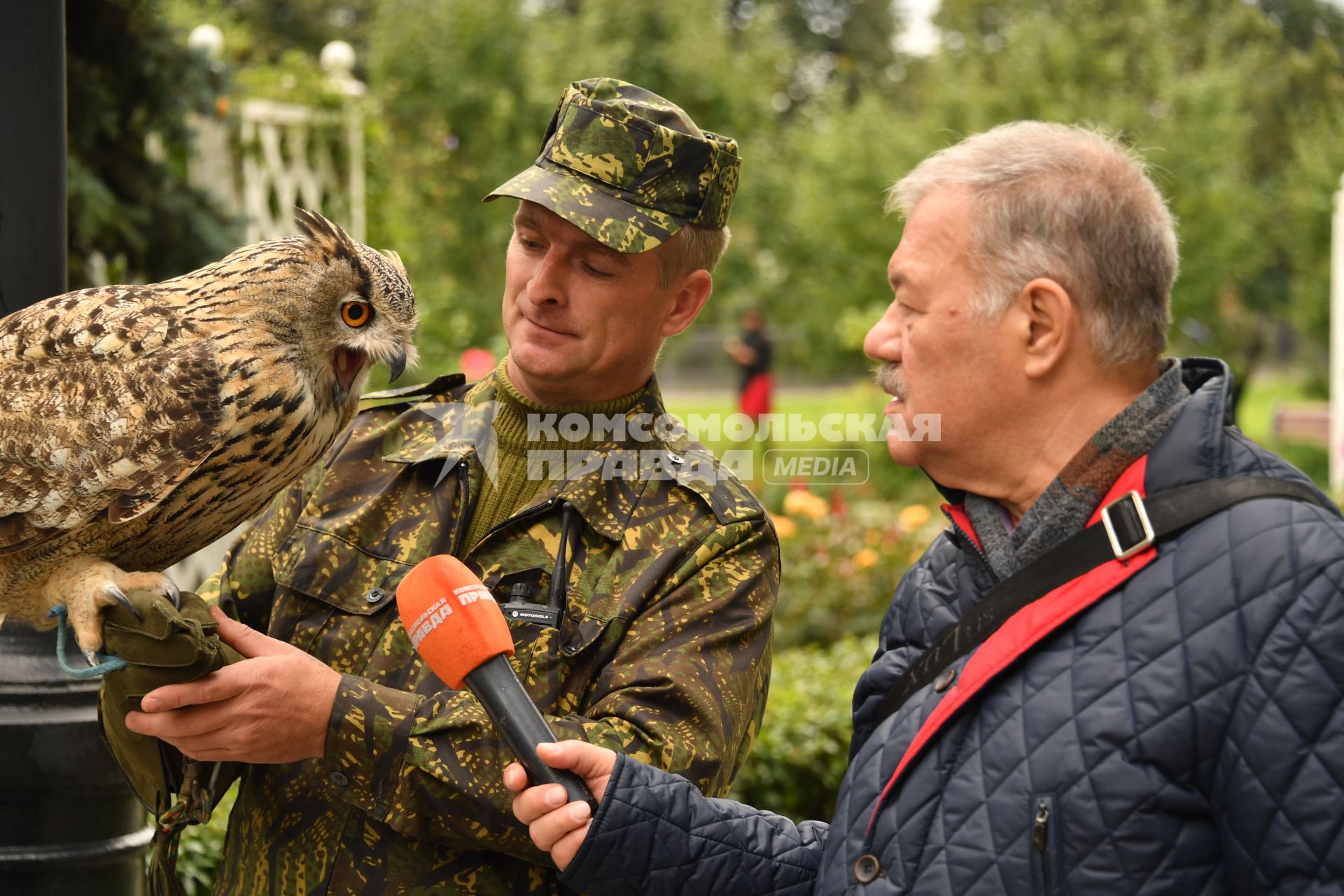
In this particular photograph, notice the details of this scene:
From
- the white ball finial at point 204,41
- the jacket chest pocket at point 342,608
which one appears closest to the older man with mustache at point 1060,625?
the jacket chest pocket at point 342,608

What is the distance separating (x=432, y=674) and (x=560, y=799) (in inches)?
20.2

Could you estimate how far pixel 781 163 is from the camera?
2605cm

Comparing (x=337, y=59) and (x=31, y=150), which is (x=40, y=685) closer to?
(x=31, y=150)

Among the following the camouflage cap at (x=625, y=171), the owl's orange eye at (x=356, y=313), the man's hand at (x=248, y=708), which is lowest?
the man's hand at (x=248, y=708)

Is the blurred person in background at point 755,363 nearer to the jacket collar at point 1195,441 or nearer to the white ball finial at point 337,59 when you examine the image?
the white ball finial at point 337,59

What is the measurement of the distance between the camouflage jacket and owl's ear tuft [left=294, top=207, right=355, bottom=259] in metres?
0.45

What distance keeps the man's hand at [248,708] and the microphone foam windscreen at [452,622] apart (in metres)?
0.29

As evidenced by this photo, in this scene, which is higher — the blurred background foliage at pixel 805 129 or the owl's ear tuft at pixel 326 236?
the blurred background foliage at pixel 805 129

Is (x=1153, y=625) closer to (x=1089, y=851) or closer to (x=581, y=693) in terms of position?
(x=1089, y=851)

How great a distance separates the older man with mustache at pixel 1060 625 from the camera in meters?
1.59

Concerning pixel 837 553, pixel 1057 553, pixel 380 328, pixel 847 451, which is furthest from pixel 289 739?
pixel 847 451

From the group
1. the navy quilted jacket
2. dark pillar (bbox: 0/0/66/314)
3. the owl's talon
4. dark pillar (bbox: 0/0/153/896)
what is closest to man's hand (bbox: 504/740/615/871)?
the navy quilted jacket

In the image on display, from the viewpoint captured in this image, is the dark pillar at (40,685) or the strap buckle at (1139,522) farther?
the dark pillar at (40,685)

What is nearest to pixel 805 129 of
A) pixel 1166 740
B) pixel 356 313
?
pixel 356 313
